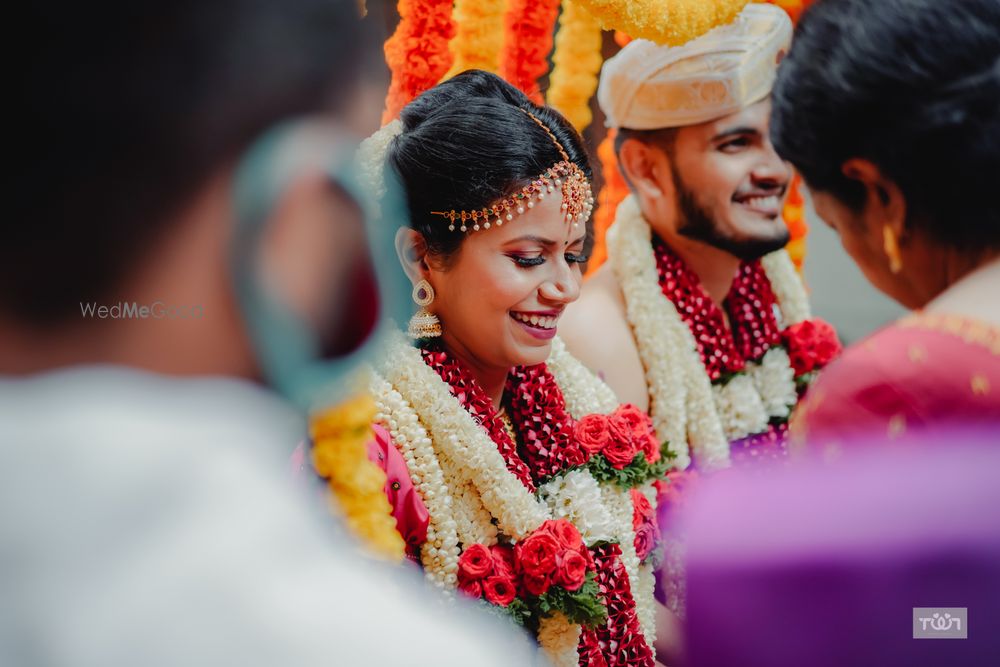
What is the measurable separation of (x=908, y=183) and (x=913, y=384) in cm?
29

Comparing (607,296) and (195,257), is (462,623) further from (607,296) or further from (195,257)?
(607,296)

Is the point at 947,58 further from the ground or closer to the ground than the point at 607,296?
further from the ground

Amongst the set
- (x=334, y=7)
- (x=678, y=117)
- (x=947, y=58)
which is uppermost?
(x=678, y=117)

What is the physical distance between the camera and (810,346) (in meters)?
2.45

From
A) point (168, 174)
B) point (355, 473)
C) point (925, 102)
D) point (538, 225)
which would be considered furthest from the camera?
point (538, 225)

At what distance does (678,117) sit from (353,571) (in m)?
1.97

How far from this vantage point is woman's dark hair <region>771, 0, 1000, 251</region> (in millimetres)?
1116

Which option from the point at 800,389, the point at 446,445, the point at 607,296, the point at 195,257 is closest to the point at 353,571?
the point at 195,257

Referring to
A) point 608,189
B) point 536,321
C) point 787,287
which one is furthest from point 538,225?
point 787,287

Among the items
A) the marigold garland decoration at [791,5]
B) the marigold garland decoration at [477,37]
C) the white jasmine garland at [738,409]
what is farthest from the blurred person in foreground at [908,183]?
the marigold garland decoration at [791,5]

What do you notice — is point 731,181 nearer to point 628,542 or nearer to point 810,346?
point 810,346

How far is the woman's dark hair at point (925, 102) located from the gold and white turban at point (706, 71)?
3.50ft

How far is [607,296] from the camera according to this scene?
236 centimetres

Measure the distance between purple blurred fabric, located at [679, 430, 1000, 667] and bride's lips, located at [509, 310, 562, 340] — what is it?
0.81m
